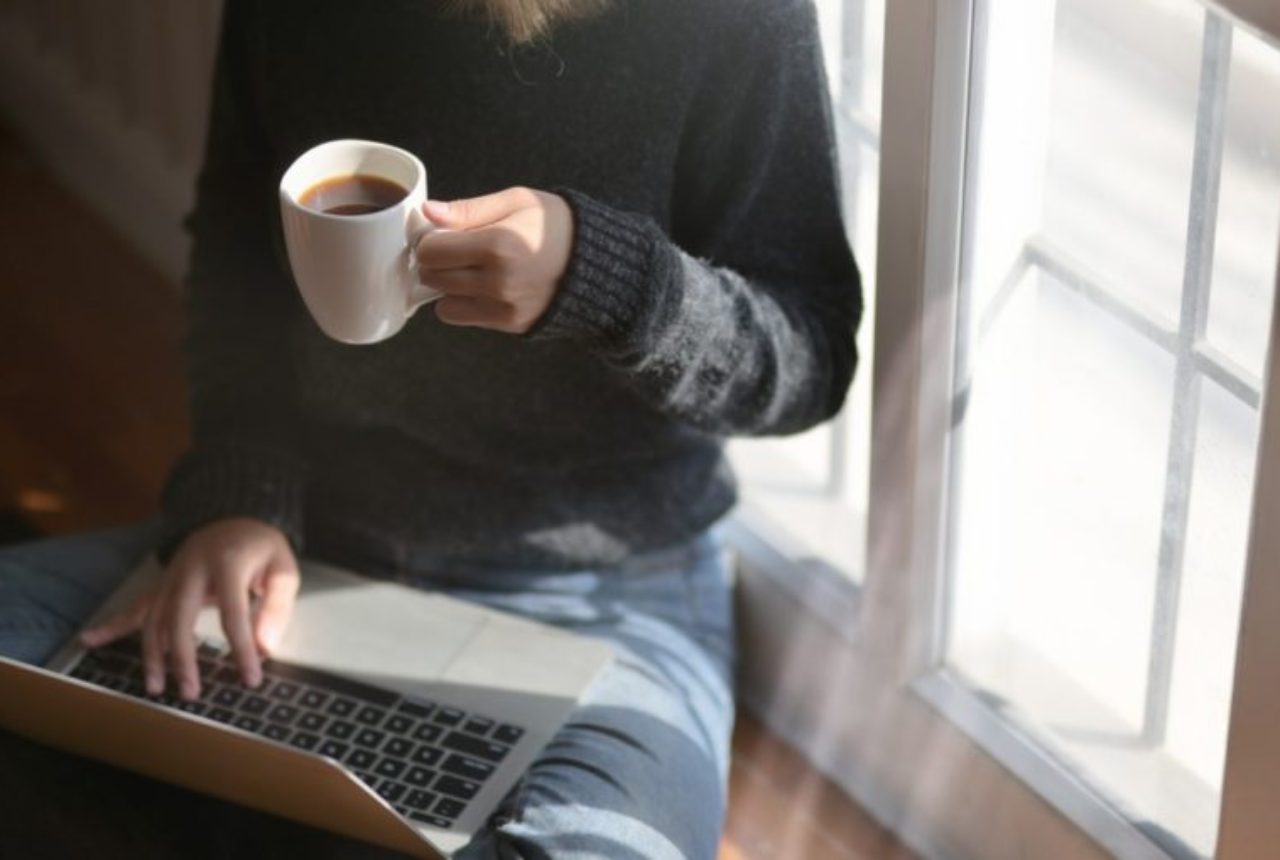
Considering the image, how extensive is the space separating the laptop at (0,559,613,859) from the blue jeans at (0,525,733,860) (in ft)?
0.07

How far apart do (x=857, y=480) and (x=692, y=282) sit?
17.4 inches

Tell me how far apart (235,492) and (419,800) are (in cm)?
29

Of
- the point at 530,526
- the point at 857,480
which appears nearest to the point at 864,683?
the point at 857,480

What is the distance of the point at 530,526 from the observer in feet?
4.99

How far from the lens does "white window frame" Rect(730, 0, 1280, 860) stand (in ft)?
4.14

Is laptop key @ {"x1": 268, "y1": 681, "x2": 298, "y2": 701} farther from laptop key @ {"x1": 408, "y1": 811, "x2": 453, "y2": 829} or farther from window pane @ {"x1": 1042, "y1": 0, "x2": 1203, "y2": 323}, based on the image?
window pane @ {"x1": 1042, "y1": 0, "x2": 1203, "y2": 323}

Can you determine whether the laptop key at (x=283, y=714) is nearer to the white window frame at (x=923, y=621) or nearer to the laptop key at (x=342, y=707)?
the laptop key at (x=342, y=707)

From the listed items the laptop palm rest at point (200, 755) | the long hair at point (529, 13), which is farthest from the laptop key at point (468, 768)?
the long hair at point (529, 13)

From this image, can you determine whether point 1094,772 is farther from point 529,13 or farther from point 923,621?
point 529,13

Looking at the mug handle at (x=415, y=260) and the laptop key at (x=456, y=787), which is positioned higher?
the mug handle at (x=415, y=260)

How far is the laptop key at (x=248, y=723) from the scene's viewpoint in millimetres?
1443

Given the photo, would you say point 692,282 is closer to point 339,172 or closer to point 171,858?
point 339,172

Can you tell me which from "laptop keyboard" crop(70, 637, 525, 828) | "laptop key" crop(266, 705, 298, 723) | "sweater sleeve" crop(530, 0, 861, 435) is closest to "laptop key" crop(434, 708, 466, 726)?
"laptop keyboard" crop(70, 637, 525, 828)

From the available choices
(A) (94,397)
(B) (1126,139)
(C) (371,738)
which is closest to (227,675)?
(C) (371,738)
